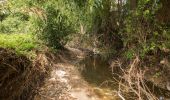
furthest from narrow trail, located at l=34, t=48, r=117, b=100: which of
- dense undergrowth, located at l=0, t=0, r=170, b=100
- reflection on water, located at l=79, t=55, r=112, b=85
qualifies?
dense undergrowth, located at l=0, t=0, r=170, b=100

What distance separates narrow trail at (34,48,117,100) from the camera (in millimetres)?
5207

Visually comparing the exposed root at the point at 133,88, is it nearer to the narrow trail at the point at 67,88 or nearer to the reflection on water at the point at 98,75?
the reflection on water at the point at 98,75

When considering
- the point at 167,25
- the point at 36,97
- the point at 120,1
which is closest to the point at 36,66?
the point at 36,97

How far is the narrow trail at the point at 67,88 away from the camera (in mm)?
5207

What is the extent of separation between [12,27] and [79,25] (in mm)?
3204

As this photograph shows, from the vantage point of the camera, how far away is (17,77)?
4109mm

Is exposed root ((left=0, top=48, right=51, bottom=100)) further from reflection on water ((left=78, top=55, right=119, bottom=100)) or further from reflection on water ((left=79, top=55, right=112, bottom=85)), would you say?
reflection on water ((left=79, top=55, right=112, bottom=85))

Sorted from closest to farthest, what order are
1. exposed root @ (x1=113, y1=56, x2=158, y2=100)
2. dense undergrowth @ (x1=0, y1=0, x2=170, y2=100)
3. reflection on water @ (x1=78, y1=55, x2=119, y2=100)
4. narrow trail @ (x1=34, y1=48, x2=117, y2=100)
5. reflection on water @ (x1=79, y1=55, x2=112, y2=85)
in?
exposed root @ (x1=113, y1=56, x2=158, y2=100) → narrow trail @ (x1=34, y1=48, x2=117, y2=100) → reflection on water @ (x1=78, y1=55, x2=119, y2=100) → reflection on water @ (x1=79, y1=55, x2=112, y2=85) → dense undergrowth @ (x1=0, y1=0, x2=170, y2=100)

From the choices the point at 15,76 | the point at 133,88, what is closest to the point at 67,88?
the point at 133,88

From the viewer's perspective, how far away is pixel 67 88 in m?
5.77

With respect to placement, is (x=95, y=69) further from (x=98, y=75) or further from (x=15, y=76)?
(x=15, y=76)

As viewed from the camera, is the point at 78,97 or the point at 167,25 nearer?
the point at 78,97

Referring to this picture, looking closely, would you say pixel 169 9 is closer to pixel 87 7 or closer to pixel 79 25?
pixel 87 7

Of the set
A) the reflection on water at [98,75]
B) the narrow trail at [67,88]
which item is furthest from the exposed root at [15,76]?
the reflection on water at [98,75]
